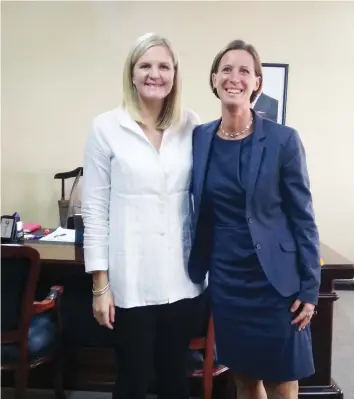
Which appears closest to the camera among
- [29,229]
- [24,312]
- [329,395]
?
[24,312]

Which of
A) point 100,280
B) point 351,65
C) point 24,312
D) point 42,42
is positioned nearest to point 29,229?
point 24,312

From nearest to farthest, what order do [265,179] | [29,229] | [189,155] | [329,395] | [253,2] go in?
1. [265,179]
2. [189,155]
3. [329,395]
4. [29,229]
5. [253,2]

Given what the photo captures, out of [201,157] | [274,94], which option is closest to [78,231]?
[201,157]

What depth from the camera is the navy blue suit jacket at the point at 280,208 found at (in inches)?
51.9

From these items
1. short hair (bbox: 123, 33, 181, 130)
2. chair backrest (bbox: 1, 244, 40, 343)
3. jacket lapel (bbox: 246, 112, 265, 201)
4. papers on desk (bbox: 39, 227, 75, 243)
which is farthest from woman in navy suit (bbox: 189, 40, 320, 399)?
papers on desk (bbox: 39, 227, 75, 243)

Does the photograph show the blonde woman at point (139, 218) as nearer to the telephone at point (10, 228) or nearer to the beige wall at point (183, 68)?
the telephone at point (10, 228)

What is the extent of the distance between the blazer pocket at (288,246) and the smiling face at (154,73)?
1.80 ft

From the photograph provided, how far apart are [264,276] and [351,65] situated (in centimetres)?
346

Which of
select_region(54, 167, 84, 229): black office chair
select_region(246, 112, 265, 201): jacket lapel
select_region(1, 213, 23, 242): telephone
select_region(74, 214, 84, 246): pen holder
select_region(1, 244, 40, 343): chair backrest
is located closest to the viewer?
select_region(246, 112, 265, 201): jacket lapel

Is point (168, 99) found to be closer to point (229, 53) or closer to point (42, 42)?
point (229, 53)

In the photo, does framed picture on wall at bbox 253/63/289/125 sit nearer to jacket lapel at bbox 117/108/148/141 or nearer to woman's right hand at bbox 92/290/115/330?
jacket lapel at bbox 117/108/148/141

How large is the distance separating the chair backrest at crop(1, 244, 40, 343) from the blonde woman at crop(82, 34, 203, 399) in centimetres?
42

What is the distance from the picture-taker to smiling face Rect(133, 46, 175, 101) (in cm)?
133

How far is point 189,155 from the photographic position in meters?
1.42
